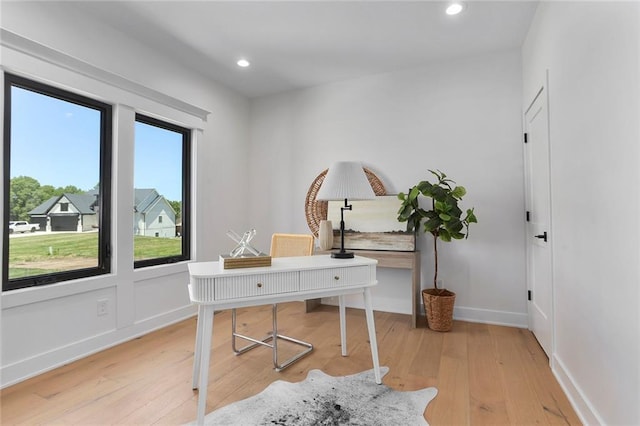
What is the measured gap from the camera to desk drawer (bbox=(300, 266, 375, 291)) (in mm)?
1888

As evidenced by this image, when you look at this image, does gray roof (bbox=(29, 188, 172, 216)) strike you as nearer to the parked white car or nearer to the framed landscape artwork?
the parked white car

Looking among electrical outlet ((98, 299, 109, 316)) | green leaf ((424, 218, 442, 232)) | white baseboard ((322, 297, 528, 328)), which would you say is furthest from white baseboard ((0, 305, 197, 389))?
green leaf ((424, 218, 442, 232))

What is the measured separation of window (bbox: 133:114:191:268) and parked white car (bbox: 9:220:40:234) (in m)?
0.75

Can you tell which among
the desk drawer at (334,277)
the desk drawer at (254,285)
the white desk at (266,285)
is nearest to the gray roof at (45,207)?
the white desk at (266,285)

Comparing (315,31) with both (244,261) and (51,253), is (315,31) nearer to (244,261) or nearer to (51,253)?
(244,261)

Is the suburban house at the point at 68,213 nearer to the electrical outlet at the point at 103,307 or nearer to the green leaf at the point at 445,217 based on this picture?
the electrical outlet at the point at 103,307

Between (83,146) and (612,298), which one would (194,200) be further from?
(612,298)

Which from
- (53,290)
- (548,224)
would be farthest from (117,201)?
(548,224)

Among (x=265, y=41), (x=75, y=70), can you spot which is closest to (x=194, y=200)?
(x=75, y=70)

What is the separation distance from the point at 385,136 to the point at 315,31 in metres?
1.37

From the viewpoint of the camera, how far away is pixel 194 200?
11.6 feet

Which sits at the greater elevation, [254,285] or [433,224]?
[433,224]

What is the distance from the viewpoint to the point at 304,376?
6.86 feet

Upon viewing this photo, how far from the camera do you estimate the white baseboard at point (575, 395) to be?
5.05 feet
